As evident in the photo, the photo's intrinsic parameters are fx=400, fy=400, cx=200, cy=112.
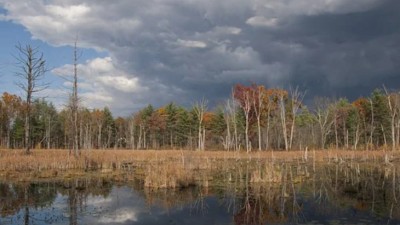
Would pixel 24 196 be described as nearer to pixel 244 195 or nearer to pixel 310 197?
pixel 244 195

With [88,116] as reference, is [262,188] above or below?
below

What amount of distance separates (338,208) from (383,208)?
1376mm

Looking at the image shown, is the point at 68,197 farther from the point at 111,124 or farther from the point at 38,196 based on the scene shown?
the point at 111,124

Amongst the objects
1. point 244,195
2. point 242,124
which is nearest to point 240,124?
point 242,124

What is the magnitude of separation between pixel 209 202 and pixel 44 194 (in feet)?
23.0

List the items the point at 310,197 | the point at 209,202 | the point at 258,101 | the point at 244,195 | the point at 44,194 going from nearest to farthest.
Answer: the point at 209,202 < the point at 310,197 < the point at 244,195 < the point at 44,194 < the point at 258,101

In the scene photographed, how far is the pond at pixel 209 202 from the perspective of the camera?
1165cm

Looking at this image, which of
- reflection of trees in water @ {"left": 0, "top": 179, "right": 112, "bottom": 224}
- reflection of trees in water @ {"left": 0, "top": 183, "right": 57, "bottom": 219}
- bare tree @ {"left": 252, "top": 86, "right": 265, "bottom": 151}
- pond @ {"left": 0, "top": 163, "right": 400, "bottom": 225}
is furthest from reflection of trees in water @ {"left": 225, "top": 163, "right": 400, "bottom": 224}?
bare tree @ {"left": 252, "top": 86, "right": 265, "bottom": 151}

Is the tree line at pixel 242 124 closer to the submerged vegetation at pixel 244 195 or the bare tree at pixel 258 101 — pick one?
the bare tree at pixel 258 101

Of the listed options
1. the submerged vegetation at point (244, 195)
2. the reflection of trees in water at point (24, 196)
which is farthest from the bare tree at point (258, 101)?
the reflection of trees in water at point (24, 196)

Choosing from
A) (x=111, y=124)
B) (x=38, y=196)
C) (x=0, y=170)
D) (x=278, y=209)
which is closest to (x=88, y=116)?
(x=111, y=124)

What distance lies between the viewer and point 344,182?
19.8 metres

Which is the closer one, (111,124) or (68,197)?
(68,197)

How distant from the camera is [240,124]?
7119cm
